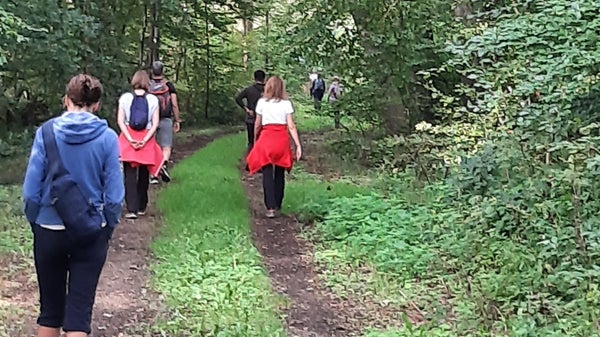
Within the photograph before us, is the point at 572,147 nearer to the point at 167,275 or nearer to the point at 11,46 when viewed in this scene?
the point at 167,275

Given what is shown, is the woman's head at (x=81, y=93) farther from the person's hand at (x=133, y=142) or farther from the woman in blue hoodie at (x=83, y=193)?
the person's hand at (x=133, y=142)

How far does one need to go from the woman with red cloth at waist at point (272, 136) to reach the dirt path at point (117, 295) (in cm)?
174

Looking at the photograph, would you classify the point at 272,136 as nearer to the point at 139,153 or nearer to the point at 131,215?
the point at 139,153

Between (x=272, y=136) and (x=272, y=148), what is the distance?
15 centimetres

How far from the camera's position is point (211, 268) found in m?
7.70

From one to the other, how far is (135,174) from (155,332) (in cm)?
447

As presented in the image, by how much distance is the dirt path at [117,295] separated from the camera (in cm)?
620

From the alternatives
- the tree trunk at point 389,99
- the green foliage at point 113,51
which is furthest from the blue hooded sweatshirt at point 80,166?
the tree trunk at point 389,99

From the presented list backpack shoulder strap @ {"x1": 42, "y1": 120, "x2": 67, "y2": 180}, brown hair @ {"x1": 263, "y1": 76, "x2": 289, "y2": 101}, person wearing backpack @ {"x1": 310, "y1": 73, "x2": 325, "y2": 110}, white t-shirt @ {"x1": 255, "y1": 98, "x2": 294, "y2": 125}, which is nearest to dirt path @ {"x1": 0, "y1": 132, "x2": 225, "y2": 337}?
backpack shoulder strap @ {"x1": 42, "y1": 120, "x2": 67, "y2": 180}

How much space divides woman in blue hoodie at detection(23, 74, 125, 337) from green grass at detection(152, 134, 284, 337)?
109 centimetres

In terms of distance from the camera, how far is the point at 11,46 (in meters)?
13.0

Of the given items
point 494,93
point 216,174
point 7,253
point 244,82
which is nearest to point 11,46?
point 216,174

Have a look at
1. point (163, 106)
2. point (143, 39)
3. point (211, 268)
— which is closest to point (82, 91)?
point (211, 268)

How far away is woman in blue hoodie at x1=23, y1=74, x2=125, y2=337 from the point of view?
16.1 feet
